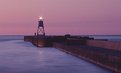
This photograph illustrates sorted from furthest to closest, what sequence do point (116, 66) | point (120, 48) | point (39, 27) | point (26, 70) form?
point (39, 27) < point (120, 48) < point (26, 70) < point (116, 66)

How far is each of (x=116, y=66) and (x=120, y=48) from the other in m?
6.53

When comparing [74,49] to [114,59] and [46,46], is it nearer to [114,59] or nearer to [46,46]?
[114,59]

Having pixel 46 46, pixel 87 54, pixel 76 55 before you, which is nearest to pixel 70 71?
pixel 87 54

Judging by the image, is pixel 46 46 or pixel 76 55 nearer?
pixel 76 55

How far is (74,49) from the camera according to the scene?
956 inches

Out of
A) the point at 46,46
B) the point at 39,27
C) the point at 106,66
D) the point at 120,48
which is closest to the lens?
the point at 106,66

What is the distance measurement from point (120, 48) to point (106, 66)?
477 cm

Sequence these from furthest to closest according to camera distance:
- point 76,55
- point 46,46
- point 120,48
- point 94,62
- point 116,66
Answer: point 46,46 < point 76,55 < point 120,48 < point 94,62 < point 116,66

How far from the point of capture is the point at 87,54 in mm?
19453

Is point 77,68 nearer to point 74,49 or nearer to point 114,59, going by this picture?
point 114,59

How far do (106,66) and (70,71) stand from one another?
1.82m

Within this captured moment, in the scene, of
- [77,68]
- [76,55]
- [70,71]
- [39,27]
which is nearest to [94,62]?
[77,68]

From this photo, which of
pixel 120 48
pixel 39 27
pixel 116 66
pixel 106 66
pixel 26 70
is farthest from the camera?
pixel 39 27

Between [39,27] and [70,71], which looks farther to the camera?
[39,27]
